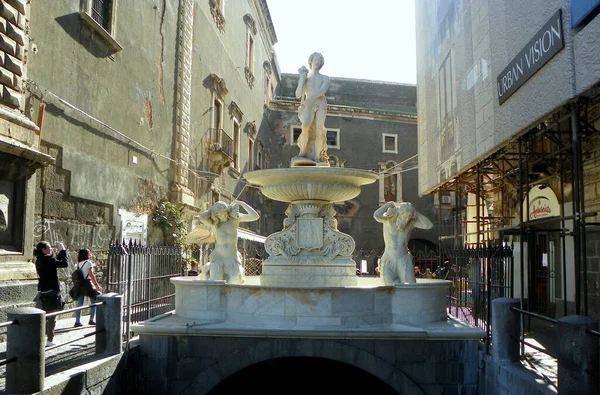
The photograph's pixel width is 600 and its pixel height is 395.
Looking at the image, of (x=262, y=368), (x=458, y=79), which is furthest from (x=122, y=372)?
(x=458, y=79)

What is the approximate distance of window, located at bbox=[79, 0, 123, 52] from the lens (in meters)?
11.0

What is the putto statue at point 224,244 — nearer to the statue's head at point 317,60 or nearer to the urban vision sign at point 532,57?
the statue's head at point 317,60

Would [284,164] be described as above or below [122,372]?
above

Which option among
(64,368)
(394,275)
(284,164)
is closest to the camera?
(64,368)

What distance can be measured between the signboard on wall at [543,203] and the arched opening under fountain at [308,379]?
489 cm

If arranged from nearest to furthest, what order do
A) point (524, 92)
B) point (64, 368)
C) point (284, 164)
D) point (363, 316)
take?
point (64, 368) < point (363, 316) < point (524, 92) < point (284, 164)

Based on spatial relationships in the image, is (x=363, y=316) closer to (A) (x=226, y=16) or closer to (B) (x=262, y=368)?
(B) (x=262, y=368)

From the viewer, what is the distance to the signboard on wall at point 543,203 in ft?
37.6

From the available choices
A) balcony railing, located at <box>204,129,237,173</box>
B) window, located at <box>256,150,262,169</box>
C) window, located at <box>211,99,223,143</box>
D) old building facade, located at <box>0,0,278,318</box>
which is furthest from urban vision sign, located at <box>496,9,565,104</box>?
window, located at <box>256,150,262,169</box>

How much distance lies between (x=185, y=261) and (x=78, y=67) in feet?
17.8

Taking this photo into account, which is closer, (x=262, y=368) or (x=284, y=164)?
(x=262, y=368)

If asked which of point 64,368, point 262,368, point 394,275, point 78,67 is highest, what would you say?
point 78,67

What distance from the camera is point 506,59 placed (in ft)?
34.7

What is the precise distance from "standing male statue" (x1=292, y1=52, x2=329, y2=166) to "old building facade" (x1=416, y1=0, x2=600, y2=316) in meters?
2.95
